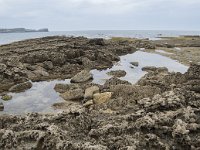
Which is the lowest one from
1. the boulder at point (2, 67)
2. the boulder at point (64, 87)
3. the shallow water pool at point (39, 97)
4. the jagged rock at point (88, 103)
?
the shallow water pool at point (39, 97)

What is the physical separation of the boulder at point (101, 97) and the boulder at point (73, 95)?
6.37ft

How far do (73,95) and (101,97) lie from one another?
3.23 metres

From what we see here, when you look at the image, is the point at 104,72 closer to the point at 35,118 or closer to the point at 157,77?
the point at 157,77

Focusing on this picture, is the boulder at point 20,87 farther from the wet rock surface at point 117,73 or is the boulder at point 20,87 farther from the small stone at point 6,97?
the wet rock surface at point 117,73

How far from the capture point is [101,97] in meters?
29.4

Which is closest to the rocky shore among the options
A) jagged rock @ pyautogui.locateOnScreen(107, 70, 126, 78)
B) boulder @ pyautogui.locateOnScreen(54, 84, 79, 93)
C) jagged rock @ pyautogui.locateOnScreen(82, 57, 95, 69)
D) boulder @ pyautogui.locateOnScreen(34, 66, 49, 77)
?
boulder @ pyautogui.locateOnScreen(54, 84, 79, 93)

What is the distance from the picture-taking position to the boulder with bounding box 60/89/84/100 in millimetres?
31147

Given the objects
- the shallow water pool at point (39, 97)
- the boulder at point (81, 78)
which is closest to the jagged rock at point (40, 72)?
the shallow water pool at point (39, 97)

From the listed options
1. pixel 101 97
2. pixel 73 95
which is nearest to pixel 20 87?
pixel 73 95

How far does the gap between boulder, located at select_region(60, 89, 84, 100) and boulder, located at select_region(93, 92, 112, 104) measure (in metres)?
1.94

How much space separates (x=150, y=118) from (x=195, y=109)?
3429mm

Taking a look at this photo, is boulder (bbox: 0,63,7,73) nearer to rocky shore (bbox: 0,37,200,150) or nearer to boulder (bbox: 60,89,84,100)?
boulder (bbox: 60,89,84,100)

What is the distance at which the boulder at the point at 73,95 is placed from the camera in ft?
102

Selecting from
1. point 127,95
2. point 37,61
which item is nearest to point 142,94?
point 127,95
